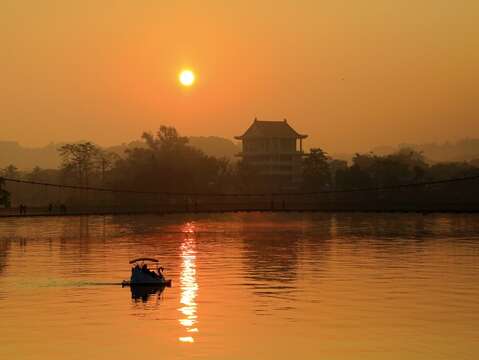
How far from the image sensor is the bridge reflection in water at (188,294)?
3603 cm

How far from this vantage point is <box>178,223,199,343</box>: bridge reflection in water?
118 feet

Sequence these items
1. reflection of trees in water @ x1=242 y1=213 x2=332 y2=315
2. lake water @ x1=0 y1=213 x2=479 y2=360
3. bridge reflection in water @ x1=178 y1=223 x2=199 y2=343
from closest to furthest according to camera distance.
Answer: lake water @ x1=0 y1=213 x2=479 y2=360, bridge reflection in water @ x1=178 y1=223 x2=199 y2=343, reflection of trees in water @ x1=242 y1=213 x2=332 y2=315

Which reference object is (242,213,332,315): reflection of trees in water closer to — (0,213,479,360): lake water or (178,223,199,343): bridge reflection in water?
(0,213,479,360): lake water

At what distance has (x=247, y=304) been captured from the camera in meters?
43.9

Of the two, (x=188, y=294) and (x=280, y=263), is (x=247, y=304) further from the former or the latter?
(x=280, y=263)

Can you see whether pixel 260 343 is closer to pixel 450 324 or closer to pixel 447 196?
pixel 450 324

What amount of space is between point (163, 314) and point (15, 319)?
21.7ft

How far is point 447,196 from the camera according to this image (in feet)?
621

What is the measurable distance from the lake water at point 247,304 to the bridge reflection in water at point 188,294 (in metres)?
0.07

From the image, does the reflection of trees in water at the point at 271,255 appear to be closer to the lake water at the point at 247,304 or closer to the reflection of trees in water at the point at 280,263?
the reflection of trees in water at the point at 280,263

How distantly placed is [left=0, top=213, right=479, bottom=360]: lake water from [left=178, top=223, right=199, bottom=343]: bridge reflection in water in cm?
7

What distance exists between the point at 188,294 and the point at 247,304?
217 inches

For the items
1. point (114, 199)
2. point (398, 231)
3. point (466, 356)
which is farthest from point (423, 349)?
point (114, 199)

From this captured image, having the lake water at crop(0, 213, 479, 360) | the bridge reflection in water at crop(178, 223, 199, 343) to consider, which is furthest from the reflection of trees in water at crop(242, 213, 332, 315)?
the bridge reflection in water at crop(178, 223, 199, 343)
